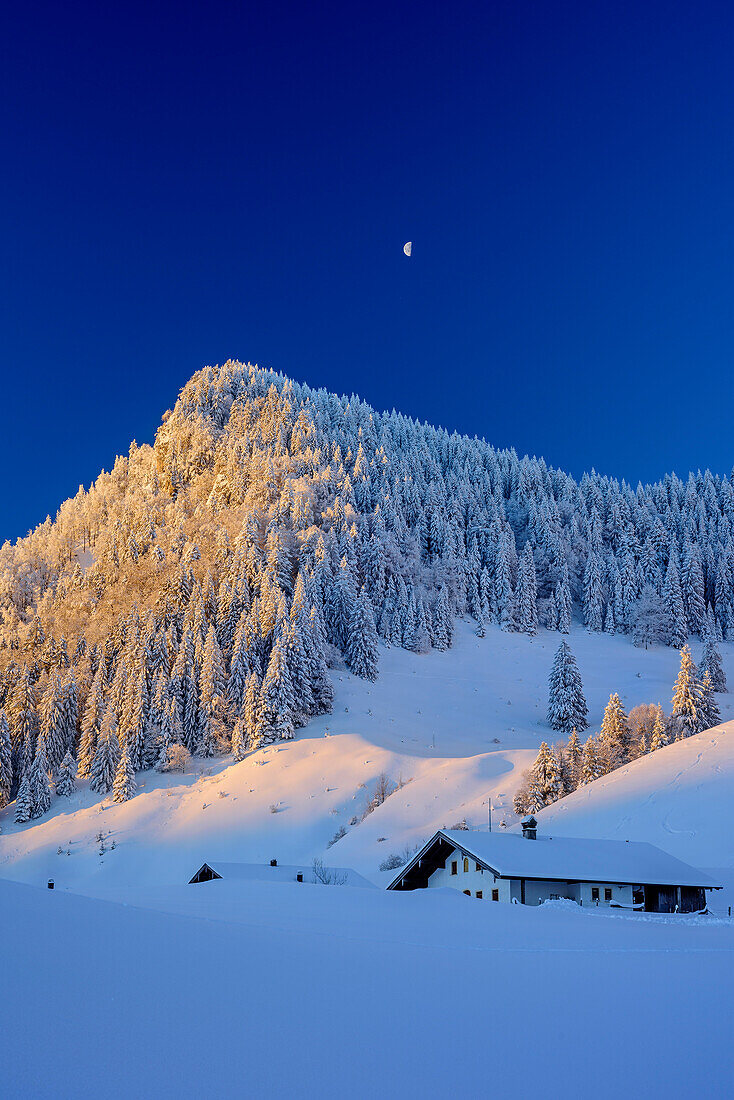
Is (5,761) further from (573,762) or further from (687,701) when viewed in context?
(687,701)

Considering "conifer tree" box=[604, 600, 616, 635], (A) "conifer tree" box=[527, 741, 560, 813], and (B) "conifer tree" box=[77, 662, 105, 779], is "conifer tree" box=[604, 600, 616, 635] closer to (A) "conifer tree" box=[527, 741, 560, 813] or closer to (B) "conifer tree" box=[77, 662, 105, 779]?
(A) "conifer tree" box=[527, 741, 560, 813]

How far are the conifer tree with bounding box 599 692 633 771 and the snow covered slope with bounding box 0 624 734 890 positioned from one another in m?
5.67

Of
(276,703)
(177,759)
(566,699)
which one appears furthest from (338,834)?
(566,699)

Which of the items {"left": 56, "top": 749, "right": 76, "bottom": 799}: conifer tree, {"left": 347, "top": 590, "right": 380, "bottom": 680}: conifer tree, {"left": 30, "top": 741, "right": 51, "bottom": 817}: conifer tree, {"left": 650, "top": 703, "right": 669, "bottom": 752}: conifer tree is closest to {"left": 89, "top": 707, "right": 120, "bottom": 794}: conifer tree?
{"left": 56, "top": 749, "right": 76, "bottom": 799}: conifer tree

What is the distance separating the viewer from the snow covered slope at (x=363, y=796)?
47188 millimetres

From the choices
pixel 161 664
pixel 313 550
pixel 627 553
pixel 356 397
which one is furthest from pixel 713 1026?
pixel 356 397

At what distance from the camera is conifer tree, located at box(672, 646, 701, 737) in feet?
197

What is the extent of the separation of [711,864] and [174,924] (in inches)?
1536

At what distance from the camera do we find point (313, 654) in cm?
7738

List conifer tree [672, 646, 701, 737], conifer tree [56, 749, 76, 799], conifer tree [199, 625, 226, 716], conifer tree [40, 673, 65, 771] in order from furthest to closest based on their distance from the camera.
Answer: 1. conifer tree [199, 625, 226, 716]
2. conifer tree [40, 673, 65, 771]
3. conifer tree [56, 749, 76, 799]
4. conifer tree [672, 646, 701, 737]

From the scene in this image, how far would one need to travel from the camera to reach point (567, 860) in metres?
29.6

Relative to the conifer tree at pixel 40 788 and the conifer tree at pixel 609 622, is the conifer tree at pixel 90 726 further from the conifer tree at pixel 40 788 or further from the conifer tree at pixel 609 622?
the conifer tree at pixel 609 622

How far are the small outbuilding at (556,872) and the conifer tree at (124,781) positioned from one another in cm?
4124

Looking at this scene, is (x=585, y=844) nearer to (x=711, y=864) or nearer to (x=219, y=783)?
(x=711, y=864)
